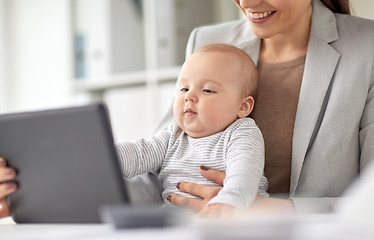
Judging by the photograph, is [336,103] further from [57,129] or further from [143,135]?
[143,135]

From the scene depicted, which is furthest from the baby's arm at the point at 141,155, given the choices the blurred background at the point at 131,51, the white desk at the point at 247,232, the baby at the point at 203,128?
the blurred background at the point at 131,51

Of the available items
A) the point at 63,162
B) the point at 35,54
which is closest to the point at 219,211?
the point at 63,162

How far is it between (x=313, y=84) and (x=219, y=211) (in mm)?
656

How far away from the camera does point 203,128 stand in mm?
1256

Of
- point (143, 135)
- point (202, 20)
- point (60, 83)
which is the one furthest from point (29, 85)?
point (202, 20)

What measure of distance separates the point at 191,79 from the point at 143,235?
30.7 inches

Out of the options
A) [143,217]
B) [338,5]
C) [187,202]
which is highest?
[338,5]

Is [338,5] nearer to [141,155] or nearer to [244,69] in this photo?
[244,69]

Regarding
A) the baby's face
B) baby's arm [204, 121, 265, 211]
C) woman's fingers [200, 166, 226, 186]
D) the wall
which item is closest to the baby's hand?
baby's arm [204, 121, 265, 211]

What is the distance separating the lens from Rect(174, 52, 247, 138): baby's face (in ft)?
4.11

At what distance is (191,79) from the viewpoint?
129 cm

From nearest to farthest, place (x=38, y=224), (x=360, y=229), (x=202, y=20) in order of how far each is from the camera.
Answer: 1. (x=360, y=229)
2. (x=38, y=224)
3. (x=202, y=20)

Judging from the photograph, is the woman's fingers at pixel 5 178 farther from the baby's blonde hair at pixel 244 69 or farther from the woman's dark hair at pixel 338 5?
the woman's dark hair at pixel 338 5

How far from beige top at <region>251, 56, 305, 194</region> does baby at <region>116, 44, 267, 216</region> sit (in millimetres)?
150
